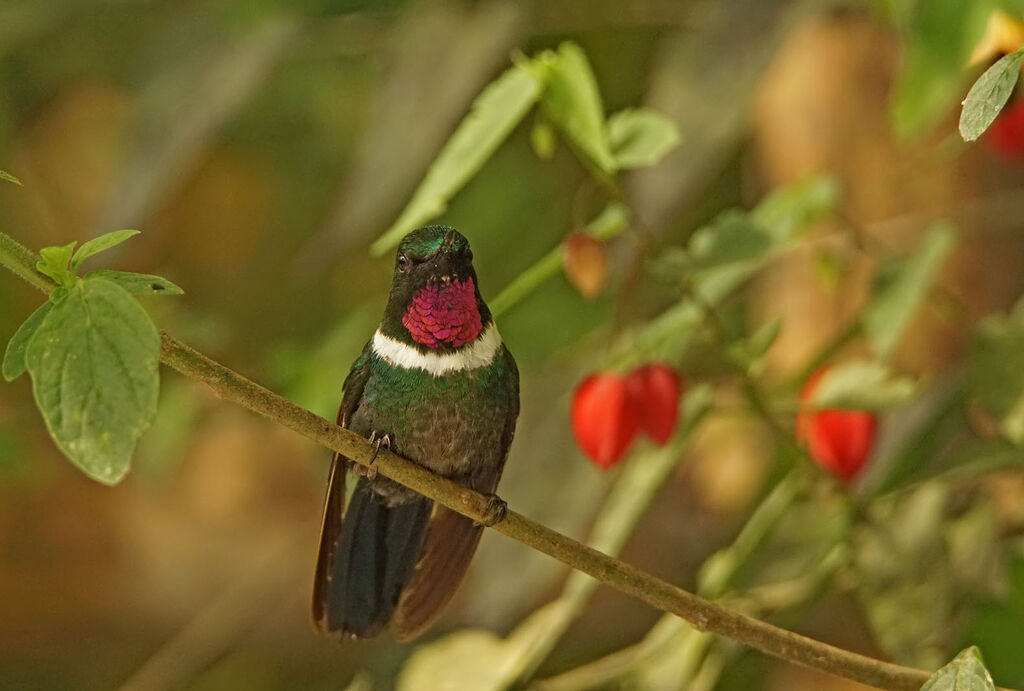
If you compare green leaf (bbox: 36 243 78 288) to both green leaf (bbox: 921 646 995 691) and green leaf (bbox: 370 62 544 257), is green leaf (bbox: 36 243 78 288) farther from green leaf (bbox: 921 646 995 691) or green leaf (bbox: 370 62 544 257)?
green leaf (bbox: 921 646 995 691)

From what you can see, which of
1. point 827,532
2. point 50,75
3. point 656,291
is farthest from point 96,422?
point 50,75

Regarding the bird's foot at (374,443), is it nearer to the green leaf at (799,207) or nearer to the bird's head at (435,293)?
the bird's head at (435,293)

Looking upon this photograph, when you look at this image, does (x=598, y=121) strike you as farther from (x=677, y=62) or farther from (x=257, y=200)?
(x=257, y=200)

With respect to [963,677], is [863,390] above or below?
above

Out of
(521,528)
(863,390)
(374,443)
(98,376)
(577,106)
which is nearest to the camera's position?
(98,376)

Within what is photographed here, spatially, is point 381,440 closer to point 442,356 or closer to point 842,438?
point 442,356

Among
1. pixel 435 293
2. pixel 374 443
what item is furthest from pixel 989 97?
pixel 374 443

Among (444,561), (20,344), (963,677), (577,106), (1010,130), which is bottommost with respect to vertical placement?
(20,344)
